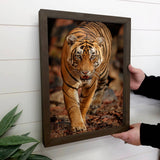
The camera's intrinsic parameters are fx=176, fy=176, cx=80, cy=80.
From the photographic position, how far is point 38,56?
0.79 meters

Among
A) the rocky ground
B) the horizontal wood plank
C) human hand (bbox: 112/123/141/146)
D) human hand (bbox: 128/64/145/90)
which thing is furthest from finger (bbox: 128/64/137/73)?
the horizontal wood plank

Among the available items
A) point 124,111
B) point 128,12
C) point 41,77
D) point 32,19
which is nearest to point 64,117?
point 41,77

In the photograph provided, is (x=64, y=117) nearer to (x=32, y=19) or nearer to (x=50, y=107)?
(x=50, y=107)

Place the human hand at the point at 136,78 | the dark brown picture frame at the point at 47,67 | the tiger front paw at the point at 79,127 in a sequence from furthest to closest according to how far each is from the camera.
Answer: the human hand at the point at 136,78 → the tiger front paw at the point at 79,127 → the dark brown picture frame at the point at 47,67

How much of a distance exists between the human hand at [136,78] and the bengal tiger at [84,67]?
0.20 metres

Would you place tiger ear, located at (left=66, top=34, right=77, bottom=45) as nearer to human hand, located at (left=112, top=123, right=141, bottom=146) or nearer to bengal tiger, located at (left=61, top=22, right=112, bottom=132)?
bengal tiger, located at (left=61, top=22, right=112, bottom=132)

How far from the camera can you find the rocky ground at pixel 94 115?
0.79 metres

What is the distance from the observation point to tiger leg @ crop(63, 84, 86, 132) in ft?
2.65

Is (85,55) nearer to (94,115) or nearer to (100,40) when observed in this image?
(100,40)

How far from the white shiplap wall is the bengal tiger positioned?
0.41 ft

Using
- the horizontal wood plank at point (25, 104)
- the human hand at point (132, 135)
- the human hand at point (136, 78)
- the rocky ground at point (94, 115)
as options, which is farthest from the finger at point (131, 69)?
the horizontal wood plank at point (25, 104)

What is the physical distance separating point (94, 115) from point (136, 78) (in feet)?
1.10

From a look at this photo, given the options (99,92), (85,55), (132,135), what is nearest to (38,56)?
(85,55)

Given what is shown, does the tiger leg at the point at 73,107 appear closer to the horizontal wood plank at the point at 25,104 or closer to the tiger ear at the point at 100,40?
the horizontal wood plank at the point at 25,104
